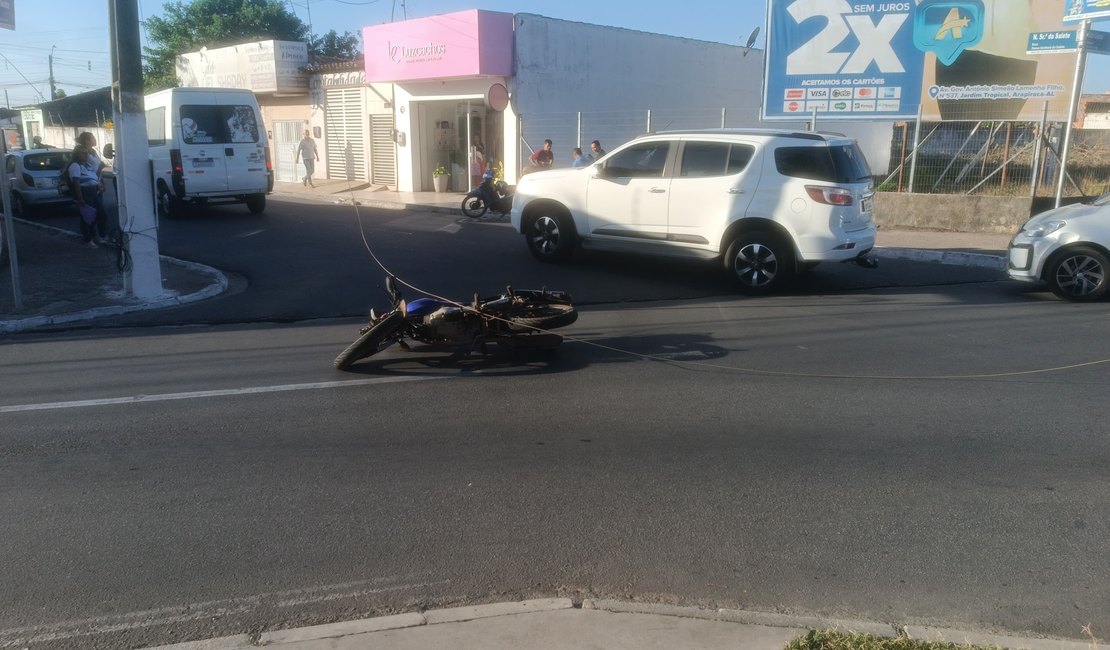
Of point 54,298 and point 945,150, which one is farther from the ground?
point 945,150

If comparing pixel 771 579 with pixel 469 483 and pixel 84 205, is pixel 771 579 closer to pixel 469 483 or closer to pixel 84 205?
pixel 469 483

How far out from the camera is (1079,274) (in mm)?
10477

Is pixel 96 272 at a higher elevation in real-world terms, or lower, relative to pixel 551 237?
lower

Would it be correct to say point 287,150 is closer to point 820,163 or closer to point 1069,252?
point 820,163

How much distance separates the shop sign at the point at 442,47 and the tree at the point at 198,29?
18802mm

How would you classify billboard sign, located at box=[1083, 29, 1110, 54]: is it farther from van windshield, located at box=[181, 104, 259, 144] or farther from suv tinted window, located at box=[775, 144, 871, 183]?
van windshield, located at box=[181, 104, 259, 144]

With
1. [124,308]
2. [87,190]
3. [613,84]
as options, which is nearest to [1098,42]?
[613,84]

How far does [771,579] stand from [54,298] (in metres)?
9.58

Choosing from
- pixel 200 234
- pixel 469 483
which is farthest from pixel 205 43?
pixel 469 483

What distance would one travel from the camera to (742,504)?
488 cm

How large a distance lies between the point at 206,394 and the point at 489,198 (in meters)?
12.5

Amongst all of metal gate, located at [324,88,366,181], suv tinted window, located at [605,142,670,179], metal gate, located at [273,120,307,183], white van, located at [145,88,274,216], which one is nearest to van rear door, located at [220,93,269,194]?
white van, located at [145,88,274,216]

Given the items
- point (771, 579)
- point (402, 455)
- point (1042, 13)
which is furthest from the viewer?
point (1042, 13)

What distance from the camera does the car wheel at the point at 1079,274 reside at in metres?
10.3
